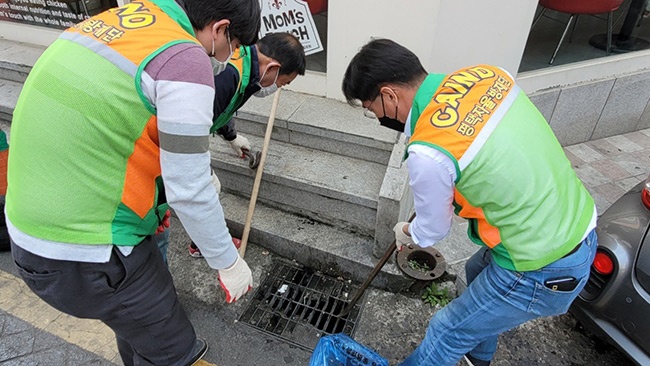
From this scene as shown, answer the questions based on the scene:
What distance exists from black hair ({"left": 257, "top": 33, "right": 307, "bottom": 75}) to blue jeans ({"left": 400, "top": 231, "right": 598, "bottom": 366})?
5.36ft

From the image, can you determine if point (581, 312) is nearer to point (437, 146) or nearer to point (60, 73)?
point (437, 146)

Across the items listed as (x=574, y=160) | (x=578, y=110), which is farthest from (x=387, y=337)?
(x=578, y=110)

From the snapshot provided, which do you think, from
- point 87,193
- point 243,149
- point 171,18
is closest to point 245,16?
point 171,18

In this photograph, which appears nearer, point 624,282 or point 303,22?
point 624,282

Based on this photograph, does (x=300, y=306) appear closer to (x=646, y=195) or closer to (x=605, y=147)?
(x=646, y=195)

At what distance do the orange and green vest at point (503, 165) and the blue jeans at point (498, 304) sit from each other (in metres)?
0.08

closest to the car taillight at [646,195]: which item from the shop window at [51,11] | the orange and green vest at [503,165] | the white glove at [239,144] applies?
the orange and green vest at [503,165]

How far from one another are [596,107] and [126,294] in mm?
4732

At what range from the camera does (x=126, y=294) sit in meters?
1.61

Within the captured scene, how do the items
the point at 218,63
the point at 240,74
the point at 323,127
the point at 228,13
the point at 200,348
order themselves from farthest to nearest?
the point at 323,127 < the point at 200,348 < the point at 240,74 < the point at 218,63 < the point at 228,13

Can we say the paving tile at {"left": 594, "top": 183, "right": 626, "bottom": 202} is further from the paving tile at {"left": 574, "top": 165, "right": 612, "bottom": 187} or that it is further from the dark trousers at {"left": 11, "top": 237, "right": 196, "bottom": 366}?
the dark trousers at {"left": 11, "top": 237, "right": 196, "bottom": 366}

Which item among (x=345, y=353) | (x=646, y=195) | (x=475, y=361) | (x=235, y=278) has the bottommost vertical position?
(x=475, y=361)

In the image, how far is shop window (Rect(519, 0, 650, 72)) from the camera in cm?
395

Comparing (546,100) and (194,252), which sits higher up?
(546,100)
